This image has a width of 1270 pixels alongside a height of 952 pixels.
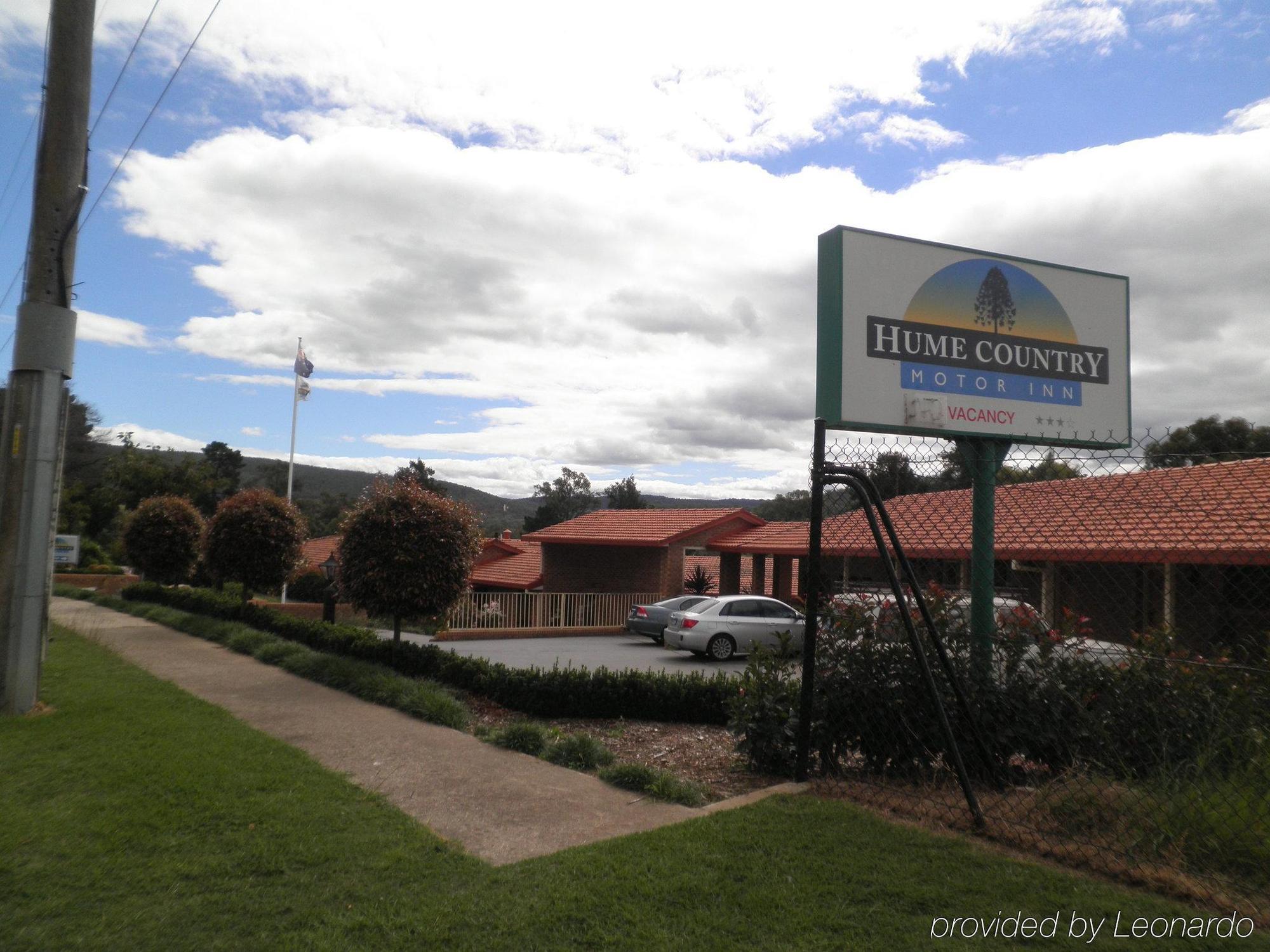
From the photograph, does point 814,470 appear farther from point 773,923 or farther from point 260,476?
point 260,476

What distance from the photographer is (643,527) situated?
2953 cm

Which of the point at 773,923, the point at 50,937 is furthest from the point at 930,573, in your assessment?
the point at 50,937

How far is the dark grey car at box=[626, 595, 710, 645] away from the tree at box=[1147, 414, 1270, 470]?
49.9ft

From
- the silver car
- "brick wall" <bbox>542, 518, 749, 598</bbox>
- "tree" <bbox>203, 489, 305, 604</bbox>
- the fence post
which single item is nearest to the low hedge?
the fence post

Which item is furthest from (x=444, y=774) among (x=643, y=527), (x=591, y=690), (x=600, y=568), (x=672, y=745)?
(x=600, y=568)

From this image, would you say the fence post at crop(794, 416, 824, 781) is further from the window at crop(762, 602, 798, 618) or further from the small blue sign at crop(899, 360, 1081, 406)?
the window at crop(762, 602, 798, 618)

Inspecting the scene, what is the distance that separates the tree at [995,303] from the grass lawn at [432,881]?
12.4ft

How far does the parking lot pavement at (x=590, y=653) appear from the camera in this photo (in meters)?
17.8

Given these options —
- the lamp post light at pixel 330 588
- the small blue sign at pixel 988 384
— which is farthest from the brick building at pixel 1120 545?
the lamp post light at pixel 330 588

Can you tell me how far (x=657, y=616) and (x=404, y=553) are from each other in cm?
1065

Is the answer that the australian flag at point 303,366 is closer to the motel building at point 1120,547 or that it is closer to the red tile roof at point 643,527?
the red tile roof at point 643,527

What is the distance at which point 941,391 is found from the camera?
672 cm

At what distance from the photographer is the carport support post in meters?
5.90

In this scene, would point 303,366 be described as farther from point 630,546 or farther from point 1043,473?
point 1043,473
